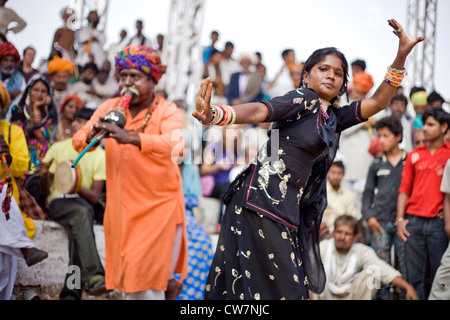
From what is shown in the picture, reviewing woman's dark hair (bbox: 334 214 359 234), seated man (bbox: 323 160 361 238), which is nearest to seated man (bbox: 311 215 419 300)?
woman's dark hair (bbox: 334 214 359 234)

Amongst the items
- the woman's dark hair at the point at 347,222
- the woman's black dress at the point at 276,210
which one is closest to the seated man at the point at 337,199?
the woman's dark hair at the point at 347,222

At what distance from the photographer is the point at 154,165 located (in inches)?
166

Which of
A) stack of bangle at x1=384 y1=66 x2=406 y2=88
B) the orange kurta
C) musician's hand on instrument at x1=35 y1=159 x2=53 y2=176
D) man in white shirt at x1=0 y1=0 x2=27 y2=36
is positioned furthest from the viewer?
man in white shirt at x1=0 y1=0 x2=27 y2=36

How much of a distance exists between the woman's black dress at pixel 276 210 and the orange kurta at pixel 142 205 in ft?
3.48

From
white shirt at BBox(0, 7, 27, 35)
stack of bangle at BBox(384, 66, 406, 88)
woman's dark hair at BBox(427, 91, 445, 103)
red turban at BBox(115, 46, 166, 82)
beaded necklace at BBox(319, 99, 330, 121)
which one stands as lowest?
beaded necklace at BBox(319, 99, 330, 121)

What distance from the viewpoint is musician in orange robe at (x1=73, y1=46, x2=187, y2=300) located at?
4055mm

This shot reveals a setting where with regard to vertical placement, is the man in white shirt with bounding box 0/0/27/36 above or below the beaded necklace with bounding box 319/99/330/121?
above

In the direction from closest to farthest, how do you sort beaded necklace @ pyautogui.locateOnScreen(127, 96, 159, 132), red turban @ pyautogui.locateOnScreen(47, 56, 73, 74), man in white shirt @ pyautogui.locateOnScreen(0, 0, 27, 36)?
beaded necklace @ pyautogui.locateOnScreen(127, 96, 159, 132) → man in white shirt @ pyautogui.locateOnScreen(0, 0, 27, 36) → red turban @ pyautogui.locateOnScreen(47, 56, 73, 74)

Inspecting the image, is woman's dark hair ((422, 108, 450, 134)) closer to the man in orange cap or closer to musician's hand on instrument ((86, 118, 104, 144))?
musician's hand on instrument ((86, 118, 104, 144))

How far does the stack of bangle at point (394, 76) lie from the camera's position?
322cm

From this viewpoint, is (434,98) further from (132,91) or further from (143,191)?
(143,191)

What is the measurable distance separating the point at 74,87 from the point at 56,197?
4.39m

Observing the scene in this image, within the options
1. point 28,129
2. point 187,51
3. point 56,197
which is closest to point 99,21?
point 187,51

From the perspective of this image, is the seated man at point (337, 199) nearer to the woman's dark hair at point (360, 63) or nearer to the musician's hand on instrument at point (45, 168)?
the woman's dark hair at point (360, 63)
